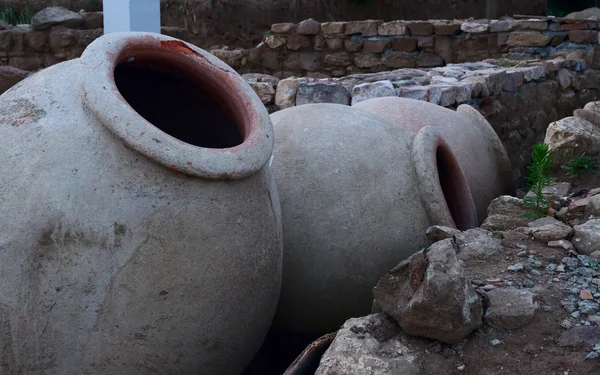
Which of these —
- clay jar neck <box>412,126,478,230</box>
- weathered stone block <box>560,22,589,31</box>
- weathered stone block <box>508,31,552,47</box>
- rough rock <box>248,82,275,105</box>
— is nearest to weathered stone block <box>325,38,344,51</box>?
weathered stone block <box>508,31,552,47</box>

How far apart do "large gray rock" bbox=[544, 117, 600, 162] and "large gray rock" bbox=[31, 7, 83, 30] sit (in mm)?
7999

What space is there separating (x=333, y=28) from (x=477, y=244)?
25.7 ft

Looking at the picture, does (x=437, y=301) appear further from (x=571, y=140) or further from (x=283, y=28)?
(x=283, y=28)

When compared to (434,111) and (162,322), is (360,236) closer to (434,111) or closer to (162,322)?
(162,322)

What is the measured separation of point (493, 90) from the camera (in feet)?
21.1

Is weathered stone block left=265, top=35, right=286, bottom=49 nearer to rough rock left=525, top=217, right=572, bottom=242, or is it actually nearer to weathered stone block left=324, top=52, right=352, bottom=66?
weathered stone block left=324, top=52, right=352, bottom=66

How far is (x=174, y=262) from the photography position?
215 centimetres

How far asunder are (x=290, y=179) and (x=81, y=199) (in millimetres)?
997

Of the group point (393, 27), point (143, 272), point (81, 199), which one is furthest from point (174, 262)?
point (393, 27)

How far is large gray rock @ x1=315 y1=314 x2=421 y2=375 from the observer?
201 cm

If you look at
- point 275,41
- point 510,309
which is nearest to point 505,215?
point 510,309

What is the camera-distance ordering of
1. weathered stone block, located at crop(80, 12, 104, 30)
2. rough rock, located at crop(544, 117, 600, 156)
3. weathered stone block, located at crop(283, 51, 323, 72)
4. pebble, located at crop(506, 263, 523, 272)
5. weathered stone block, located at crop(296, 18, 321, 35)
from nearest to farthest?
pebble, located at crop(506, 263, 523, 272) < rough rock, located at crop(544, 117, 600, 156) < weathered stone block, located at crop(296, 18, 321, 35) < weathered stone block, located at crop(283, 51, 323, 72) < weathered stone block, located at crop(80, 12, 104, 30)

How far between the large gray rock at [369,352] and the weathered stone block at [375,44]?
26.8ft

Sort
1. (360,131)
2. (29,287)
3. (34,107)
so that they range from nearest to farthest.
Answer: (29,287) → (34,107) → (360,131)
